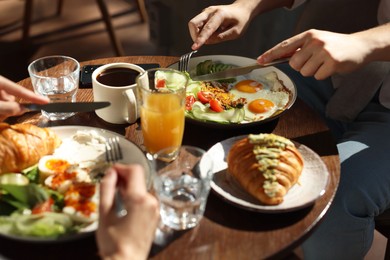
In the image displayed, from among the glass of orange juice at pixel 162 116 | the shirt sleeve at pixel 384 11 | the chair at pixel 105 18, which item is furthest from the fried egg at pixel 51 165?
the chair at pixel 105 18

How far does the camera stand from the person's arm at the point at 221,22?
169 centimetres

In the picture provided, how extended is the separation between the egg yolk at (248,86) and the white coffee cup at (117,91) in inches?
14.0

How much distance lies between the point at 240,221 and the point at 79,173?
15.8 inches

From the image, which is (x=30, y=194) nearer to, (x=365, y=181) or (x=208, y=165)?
(x=208, y=165)

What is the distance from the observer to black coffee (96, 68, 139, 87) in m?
1.48

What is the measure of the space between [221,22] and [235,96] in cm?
29

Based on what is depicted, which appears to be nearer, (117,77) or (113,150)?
(113,150)

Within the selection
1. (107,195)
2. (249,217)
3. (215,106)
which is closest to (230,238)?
(249,217)

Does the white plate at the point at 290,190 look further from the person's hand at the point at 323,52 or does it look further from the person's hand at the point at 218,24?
the person's hand at the point at 218,24

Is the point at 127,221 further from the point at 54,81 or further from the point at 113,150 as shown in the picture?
the point at 54,81

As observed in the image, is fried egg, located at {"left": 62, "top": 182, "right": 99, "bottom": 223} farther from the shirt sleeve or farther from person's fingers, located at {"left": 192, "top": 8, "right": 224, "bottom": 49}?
the shirt sleeve

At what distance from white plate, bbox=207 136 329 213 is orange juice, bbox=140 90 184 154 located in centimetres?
11

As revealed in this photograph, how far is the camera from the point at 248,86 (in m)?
1.66

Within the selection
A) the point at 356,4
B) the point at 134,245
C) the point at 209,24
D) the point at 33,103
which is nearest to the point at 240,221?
the point at 134,245
